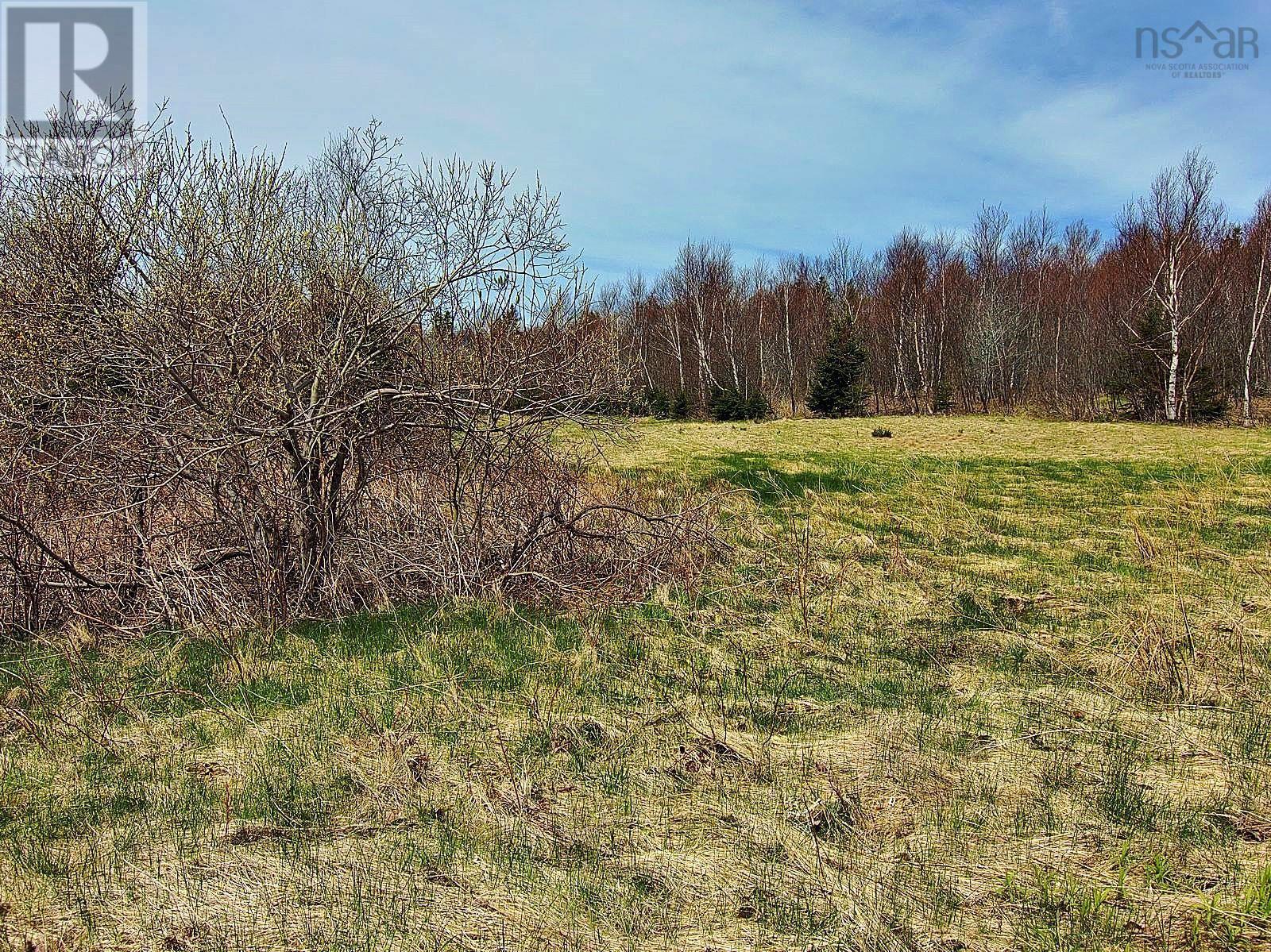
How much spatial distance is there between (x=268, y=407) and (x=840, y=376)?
27.3m

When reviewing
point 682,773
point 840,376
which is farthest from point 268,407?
point 840,376

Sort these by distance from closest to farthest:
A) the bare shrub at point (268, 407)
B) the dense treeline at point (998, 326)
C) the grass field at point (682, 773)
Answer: the grass field at point (682, 773)
the bare shrub at point (268, 407)
the dense treeline at point (998, 326)

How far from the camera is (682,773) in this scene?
325cm

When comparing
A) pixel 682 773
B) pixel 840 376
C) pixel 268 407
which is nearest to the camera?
pixel 682 773

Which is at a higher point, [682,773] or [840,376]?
[840,376]

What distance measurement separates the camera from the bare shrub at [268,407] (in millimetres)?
5098

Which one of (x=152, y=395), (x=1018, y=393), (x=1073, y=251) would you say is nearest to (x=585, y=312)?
(x=152, y=395)

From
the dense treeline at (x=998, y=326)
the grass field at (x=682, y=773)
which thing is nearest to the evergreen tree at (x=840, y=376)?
the dense treeline at (x=998, y=326)

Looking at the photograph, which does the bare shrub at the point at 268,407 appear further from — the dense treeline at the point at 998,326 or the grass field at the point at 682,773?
the dense treeline at the point at 998,326

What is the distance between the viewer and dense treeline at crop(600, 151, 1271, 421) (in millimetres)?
22969

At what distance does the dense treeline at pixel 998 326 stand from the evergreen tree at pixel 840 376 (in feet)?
0.41

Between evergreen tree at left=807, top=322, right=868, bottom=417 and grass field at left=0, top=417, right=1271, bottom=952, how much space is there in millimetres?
24716

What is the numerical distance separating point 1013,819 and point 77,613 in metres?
5.22

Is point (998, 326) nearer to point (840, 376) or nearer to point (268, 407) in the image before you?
point (840, 376)
